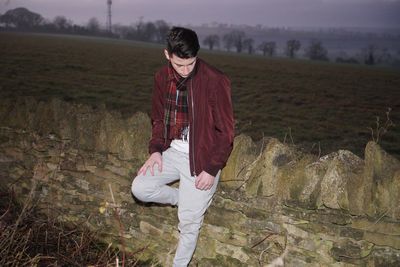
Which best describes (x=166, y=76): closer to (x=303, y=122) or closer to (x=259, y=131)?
(x=259, y=131)

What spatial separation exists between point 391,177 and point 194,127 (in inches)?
54.1

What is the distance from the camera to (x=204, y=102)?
248 centimetres

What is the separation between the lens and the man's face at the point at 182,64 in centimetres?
230

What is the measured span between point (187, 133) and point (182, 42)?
2.38 feet

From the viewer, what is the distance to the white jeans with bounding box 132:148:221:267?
2.69 m

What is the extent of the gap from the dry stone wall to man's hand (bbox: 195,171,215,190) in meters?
0.40

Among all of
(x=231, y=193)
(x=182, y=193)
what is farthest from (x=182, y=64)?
(x=231, y=193)

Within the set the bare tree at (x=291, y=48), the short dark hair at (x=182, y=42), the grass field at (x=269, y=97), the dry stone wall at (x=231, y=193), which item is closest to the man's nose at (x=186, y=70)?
the short dark hair at (x=182, y=42)

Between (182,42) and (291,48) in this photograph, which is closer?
(182,42)

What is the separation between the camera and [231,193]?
2.93 m

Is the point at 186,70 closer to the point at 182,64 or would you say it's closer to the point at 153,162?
the point at 182,64

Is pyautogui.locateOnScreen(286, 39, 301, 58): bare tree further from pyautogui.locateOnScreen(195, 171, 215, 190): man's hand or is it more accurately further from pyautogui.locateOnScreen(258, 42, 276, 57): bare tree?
pyautogui.locateOnScreen(195, 171, 215, 190): man's hand

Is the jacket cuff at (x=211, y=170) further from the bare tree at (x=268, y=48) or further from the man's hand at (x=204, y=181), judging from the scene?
the bare tree at (x=268, y=48)

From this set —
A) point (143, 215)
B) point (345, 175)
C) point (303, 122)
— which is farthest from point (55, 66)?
point (345, 175)
